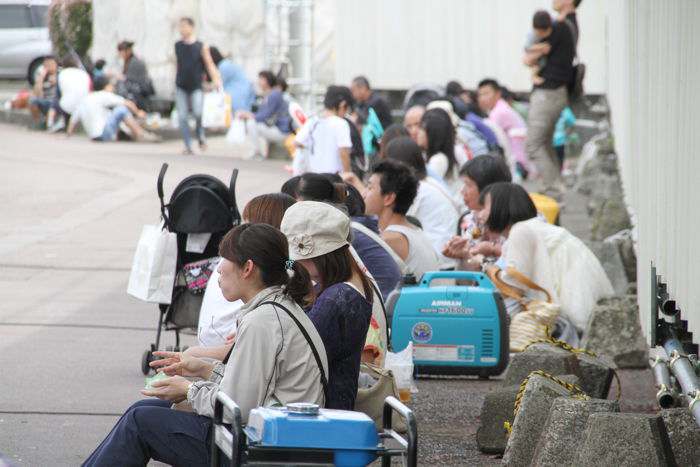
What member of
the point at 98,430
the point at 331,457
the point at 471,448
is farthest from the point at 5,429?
the point at 331,457

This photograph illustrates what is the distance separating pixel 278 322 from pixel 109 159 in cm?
1781

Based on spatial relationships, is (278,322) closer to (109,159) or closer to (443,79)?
(109,159)

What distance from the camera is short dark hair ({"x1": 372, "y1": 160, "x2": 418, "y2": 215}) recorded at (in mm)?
8984

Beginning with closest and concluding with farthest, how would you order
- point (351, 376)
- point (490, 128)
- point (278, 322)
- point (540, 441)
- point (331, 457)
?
point (331, 457) < point (278, 322) < point (351, 376) < point (540, 441) < point (490, 128)

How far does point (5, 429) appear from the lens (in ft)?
23.8

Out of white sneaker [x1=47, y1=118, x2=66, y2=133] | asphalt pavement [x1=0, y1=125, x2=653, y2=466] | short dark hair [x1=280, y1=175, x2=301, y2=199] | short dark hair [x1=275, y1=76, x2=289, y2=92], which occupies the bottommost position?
asphalt pavement [x1=0, y1=125, x2=653, y2=466]

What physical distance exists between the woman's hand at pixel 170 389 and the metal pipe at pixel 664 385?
241cm

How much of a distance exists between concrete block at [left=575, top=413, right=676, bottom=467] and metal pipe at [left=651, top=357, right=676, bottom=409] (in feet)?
4.42

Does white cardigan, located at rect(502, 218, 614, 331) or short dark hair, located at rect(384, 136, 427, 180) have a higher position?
short dark hair, located at rect(384, 136, 427, 180)

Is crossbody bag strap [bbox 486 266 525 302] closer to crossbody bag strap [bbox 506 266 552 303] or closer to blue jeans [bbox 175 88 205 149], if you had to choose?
crossbody bag strap [bbox 506 266 552 303]

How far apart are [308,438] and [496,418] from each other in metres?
2.57

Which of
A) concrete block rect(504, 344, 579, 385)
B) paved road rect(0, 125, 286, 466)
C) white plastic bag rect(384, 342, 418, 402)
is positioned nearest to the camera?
concrete block rect(504, 344, 579, 385)

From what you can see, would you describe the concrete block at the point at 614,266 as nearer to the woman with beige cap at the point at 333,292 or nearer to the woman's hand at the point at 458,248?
the woman's hand at the point at 458,248

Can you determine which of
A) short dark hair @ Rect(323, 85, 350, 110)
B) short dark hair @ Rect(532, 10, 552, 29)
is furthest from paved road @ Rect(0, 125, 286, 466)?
short dark hair @ Rect(532, 10, 552, 29)
